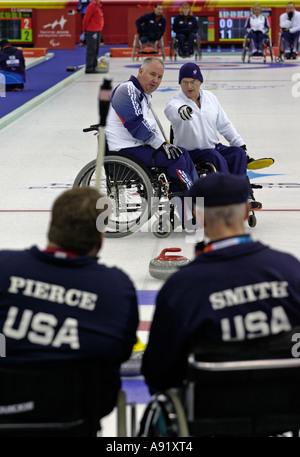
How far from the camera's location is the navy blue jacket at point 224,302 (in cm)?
286

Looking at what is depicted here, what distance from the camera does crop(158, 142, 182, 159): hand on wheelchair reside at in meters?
6.69

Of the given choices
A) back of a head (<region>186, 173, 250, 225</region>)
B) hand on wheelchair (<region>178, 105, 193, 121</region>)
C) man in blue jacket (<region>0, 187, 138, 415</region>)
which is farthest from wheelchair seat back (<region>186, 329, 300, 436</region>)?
hand on wheelchair (<region>178, 105, 193, 121</region>)

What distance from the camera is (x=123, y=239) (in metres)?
7.11

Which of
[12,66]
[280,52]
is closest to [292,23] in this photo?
[280,52]

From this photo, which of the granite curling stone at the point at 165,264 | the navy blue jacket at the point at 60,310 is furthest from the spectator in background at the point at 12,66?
the navy blue jacket at the point at 60,310

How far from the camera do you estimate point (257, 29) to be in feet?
74.0

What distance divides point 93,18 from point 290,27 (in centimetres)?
593

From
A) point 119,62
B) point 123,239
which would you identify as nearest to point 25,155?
point 123,239

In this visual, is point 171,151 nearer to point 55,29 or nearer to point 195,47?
point 195,47

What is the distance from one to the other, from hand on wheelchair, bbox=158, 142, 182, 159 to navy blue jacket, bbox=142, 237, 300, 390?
3706 millimetres

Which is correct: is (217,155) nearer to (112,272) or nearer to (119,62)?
(112,272)

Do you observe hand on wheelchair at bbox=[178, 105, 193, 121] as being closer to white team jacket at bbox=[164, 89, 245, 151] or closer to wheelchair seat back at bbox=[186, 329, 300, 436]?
white team jacket at bbox=[164, 89, 245, 151]

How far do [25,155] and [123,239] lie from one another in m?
3.96

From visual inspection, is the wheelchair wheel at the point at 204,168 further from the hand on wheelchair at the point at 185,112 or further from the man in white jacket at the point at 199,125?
the hand on wheelchair at the point at 185,112
